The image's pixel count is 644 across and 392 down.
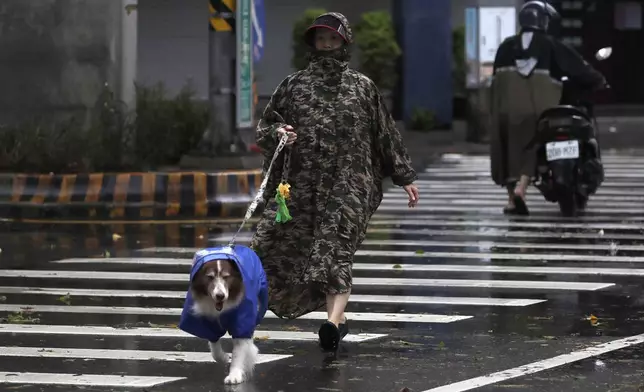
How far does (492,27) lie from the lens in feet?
93.8

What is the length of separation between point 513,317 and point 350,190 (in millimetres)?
1744

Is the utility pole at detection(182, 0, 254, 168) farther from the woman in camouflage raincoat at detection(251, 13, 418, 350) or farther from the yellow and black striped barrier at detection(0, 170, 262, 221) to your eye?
the woman in camouflage raincoat at detection(251, 13, 418, 350)

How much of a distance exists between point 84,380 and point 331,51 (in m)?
2.37

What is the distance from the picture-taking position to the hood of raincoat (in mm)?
8500

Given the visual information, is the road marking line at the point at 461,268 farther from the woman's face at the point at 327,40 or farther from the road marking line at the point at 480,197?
the road marking line at the point at 480,197

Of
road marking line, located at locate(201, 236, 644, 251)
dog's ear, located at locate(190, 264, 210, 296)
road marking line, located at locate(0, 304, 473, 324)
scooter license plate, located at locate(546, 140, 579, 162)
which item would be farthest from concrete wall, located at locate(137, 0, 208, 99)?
dog's ear, located at locate(190, 264, 210, 296)

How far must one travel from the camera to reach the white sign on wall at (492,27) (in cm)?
2855

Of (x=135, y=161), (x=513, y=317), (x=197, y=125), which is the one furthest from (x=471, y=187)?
(x=513, y=317)

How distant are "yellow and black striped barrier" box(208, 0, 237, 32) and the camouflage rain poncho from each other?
9412 mm

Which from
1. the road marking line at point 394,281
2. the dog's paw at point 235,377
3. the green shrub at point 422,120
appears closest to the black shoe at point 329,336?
the dog's paw at point 235,377

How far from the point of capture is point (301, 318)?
31.9ft

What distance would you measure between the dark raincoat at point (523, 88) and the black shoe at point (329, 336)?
8.29 meters

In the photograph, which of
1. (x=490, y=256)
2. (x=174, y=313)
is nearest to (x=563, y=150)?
(x=490, y=256)

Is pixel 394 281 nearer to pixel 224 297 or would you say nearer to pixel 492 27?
pixel 224 297
